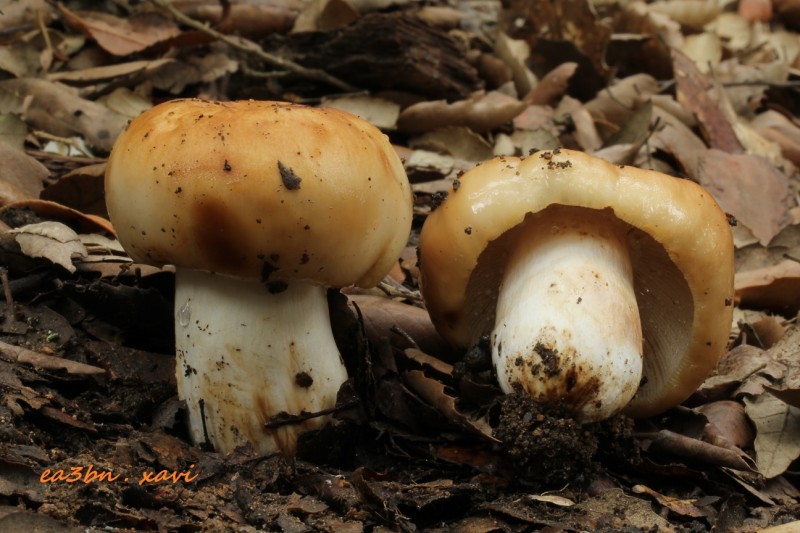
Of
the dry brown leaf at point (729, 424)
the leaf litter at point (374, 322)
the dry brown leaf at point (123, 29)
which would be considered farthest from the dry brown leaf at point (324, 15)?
the dry brown leaf at point (729, 424)

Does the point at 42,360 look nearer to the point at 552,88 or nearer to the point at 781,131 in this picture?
the point at 552,88

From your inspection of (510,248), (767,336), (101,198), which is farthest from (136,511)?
(767,336)

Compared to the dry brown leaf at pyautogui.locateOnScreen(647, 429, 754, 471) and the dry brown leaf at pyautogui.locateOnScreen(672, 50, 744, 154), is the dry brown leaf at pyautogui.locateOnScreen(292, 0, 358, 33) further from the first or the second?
the dry brown leaf at pyautogui.locateOnScreen(647, 429, 754, 471)

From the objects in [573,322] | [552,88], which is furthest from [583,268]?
[552,88]

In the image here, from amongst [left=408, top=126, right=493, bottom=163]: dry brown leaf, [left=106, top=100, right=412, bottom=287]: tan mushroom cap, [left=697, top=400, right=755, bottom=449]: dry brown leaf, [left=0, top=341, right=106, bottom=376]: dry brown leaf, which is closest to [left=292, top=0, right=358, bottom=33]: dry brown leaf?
[left=408, top=126, right=493, bottom=163]: dry brown leaf

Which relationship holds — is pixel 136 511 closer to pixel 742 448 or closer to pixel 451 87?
pixel 742 448
